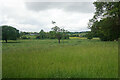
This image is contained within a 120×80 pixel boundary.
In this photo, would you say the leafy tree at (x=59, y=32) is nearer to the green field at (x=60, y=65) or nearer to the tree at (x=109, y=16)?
the tree at (x=109, y=16)

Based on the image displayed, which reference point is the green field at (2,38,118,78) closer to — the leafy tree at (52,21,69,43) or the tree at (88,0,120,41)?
the tree at (88,0,120,41)

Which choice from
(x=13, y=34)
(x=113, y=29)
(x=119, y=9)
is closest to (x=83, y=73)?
(x=119, y=9)

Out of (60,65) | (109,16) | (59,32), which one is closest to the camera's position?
(60,65)

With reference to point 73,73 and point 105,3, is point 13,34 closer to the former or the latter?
point 105,3

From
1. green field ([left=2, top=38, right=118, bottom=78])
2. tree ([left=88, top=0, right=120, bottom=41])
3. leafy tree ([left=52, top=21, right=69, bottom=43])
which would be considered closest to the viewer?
green field ([left=2, top=38, right=118, bottom=78])

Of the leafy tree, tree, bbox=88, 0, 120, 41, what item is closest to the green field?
tree, bbox=88, 0, 120, 41

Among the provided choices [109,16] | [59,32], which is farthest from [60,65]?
A: [59,32]

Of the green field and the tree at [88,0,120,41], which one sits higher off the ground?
the tree at [88,0,120,41]

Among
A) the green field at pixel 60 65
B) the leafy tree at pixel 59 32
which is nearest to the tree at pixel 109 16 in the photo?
the green field at pixel 60 65

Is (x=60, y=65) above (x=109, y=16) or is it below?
below

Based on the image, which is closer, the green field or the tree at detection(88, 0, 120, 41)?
the green field

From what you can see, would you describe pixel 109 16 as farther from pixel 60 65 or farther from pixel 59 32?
pixel 59 32

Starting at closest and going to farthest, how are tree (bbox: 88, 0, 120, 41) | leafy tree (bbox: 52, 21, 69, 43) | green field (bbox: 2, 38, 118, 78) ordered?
green field (bbox: 2, 38, 118, 78)
tree (bbox: 88, 0, 120, 41)
leafy tree (bbox: 52, 21, 69, 43)

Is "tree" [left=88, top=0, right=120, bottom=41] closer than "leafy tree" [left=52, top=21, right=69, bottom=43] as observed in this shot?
Yes
